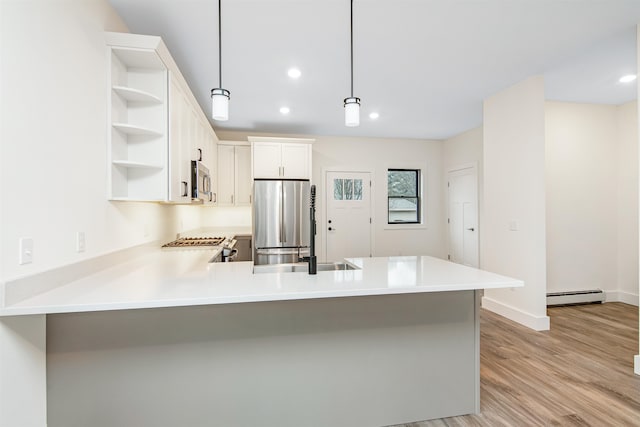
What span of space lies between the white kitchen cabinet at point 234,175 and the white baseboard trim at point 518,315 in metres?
3.59

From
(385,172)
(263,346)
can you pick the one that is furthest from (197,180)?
(385,172)

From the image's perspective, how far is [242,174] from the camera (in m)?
4.94

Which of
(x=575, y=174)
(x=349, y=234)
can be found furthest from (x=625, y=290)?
(x=349, y=234)

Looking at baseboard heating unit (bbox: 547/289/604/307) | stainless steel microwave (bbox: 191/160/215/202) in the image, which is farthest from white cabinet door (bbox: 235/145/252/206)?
baseboard heating unit (bbox: 547/289/604/307)

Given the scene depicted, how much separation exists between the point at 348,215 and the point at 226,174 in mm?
2199

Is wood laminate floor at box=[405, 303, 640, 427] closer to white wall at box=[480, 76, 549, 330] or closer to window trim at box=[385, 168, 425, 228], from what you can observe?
white wall at box=[480, 76, 549, 330]

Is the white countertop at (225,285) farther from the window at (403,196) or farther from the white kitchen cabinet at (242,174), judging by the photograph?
the window at (403,196)

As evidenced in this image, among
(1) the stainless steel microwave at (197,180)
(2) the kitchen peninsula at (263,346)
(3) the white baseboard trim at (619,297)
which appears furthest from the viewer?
(3) the white baseboard trim at (619,297)

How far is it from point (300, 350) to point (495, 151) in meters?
3.23

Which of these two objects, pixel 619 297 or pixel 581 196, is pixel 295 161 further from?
pixel 619 297

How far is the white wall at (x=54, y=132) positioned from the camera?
121 cm

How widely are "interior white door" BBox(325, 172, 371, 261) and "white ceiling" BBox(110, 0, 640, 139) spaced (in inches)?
68.1

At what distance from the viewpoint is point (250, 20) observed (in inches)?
87.5

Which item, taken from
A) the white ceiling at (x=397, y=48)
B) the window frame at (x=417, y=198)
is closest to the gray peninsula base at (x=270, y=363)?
the white ceiling at (x=397, y=48)
